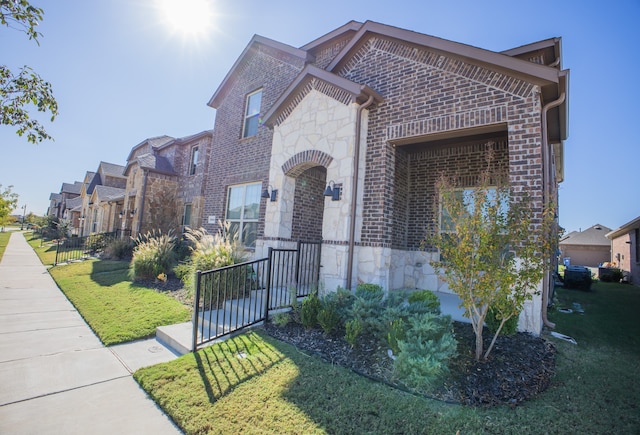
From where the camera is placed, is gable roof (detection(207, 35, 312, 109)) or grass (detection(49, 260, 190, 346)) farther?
gable roof (detection(207, 35, 312, 109))

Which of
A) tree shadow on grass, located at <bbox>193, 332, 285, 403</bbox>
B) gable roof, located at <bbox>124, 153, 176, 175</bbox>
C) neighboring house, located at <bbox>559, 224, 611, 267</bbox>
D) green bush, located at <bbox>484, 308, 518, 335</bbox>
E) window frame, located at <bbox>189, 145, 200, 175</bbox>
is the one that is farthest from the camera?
neighboring house, located at <bbox>559, 224, 611, 267</bbox>

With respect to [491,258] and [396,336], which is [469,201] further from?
[396,336]

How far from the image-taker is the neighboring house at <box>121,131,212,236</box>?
44.0 feet

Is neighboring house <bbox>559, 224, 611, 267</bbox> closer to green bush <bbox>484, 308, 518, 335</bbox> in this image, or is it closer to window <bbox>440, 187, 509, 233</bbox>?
window <bbox>440, 187, 509, 233</bbox>

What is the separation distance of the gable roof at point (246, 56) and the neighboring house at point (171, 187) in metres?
1.68

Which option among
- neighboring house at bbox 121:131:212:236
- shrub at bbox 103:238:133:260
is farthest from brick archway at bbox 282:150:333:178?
shrub at bbox 103:238:133:260

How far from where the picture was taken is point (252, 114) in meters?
10.7

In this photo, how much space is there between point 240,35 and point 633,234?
2250 cm

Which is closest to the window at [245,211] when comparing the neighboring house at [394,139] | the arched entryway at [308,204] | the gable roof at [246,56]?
the neighboring house at [394,139]

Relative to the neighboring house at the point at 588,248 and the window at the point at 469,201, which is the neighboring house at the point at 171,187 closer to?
the window at the point at 469,201

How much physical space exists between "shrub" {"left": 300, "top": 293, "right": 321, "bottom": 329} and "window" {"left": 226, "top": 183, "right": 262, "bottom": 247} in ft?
15.9

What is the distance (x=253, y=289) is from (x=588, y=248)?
4360 cm

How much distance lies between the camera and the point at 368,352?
414 cm

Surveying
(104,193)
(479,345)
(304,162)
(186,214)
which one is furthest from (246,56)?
(104,193)
